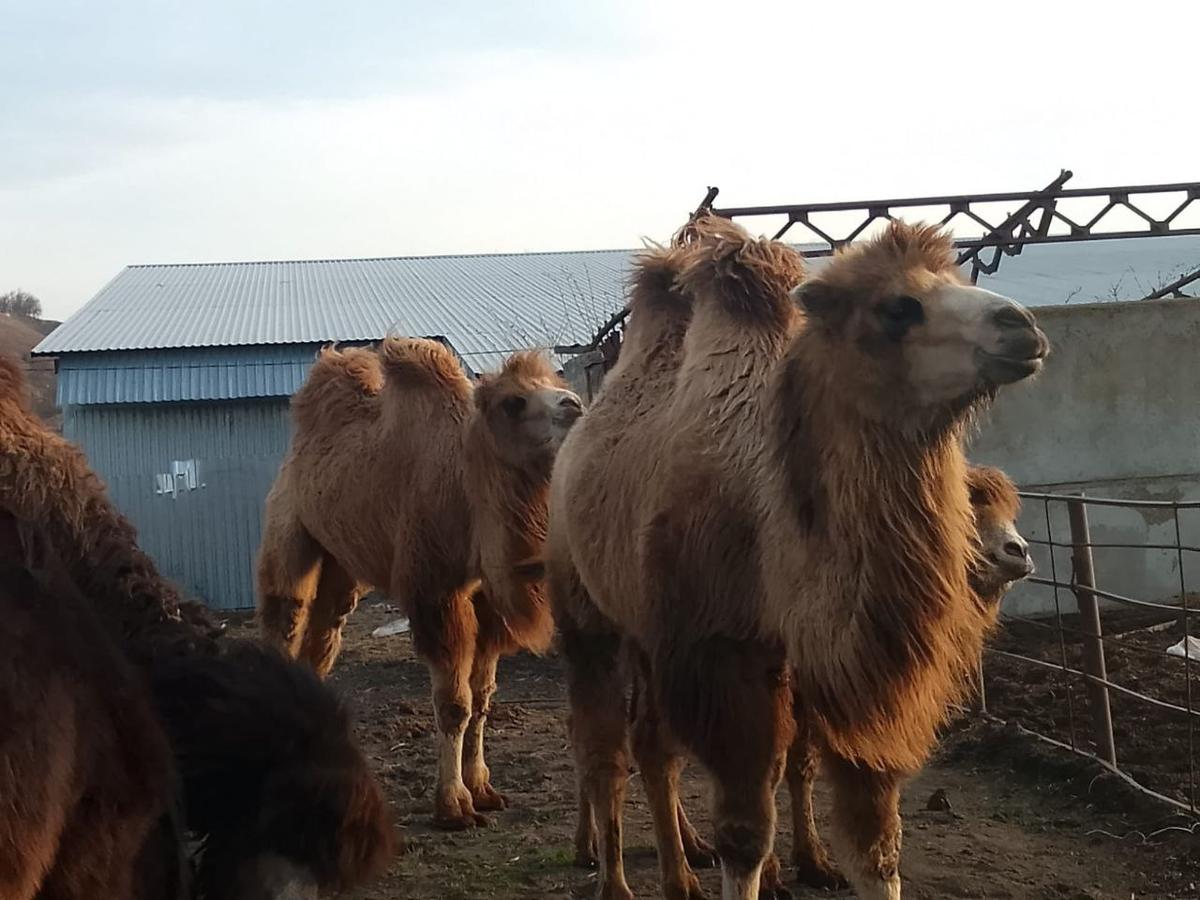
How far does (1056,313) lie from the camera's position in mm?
10609

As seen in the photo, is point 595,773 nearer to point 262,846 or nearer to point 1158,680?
point 262,846

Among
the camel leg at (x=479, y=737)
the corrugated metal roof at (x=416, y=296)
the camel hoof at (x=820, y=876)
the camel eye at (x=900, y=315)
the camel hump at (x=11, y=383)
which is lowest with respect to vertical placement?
the camel hoof at (x=820, y=876)

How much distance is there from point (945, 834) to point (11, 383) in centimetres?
450

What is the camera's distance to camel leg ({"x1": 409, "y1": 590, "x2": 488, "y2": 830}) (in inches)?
253

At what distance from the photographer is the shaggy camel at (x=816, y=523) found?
363cm

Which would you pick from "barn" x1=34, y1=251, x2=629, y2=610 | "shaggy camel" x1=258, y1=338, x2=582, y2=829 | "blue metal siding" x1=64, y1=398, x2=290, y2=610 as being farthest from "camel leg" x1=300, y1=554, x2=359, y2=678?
"blue metal siding" x1=64, y1=398, x2=290, y2=610

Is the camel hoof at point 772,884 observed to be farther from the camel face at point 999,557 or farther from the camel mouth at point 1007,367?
the camel mouth at point 1007,367

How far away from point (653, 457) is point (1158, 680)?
169 inches

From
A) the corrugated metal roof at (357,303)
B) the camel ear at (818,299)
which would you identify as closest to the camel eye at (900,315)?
the camel ear at (818,299)

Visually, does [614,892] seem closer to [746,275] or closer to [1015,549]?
[1015,549]

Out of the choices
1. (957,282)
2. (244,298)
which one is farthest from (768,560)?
(244,298)

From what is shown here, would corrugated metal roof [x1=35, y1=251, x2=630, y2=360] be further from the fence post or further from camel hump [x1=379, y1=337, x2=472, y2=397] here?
the fence post

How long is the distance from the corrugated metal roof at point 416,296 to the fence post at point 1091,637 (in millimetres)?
11759

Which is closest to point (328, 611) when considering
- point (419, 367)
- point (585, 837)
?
point (419, 367)
